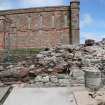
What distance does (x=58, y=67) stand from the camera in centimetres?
1669

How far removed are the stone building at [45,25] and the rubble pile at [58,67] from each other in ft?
82.4

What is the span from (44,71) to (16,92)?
3272 mm

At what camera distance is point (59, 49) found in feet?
63.8

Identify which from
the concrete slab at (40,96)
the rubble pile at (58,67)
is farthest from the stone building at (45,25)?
the concrete slab at (40,96)

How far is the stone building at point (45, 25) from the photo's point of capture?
45.2 m

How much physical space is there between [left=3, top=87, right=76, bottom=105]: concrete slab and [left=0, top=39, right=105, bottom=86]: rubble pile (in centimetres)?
133

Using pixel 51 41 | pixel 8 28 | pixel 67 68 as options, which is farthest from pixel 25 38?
pixel 67 68

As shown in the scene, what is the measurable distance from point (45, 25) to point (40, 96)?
34.5m

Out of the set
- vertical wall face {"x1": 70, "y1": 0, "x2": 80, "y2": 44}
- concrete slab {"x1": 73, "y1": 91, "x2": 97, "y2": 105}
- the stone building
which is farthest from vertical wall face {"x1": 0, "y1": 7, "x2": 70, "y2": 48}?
concrete slab {"x1": 73, "y1": 91, "x2": 97, "y2": 105}

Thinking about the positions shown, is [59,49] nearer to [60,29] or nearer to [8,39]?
[8,39]

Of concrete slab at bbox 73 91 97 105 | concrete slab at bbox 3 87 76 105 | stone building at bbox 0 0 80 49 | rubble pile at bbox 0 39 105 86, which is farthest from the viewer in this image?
stone building at bbox 0 0 80 49

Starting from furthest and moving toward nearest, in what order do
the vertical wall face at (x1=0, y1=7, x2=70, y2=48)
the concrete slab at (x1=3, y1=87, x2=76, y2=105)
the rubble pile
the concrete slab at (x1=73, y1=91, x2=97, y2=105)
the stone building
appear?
1. the vertical wall face at (x1=0, y1=7, x2=70, y2=48)
2. the stone building
3. the rubble pile
4. the concrete slab at (x1=3, y1=87, x2=76, y2=105)
5. the concrete slab at (x1=73, y1=91, x2=97, y2=105)

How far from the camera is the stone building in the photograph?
45.2 metres

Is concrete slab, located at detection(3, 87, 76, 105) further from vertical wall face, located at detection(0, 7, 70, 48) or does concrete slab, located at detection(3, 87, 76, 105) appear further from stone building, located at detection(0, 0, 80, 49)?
vertical wall face, located at detection(0, 7, 70, 48)
